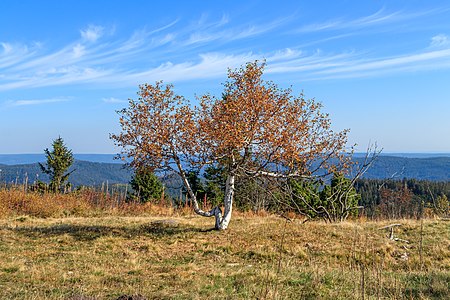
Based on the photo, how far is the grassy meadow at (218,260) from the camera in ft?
24.0

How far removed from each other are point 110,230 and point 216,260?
543cm

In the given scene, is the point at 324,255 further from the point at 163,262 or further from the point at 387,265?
the point at 163,262

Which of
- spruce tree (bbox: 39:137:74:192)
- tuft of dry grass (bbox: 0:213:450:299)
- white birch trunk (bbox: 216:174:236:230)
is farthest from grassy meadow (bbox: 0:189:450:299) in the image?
spruce tree (bbox: 39:137:74:192)

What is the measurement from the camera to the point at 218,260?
36.4 feet

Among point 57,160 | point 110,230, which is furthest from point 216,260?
point 57,160

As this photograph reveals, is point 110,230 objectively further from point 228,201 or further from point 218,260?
point 218,260

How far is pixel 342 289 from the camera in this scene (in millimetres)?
7367

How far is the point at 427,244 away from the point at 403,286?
21.8 feet

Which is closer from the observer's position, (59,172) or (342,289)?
(342,289)

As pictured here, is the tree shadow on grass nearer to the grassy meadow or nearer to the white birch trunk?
the grassy meadow

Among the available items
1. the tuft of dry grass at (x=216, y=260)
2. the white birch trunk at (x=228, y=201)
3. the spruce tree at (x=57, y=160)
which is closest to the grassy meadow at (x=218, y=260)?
the tuft of dry grass at (x=216, y=260)

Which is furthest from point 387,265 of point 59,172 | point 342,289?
point 59,172

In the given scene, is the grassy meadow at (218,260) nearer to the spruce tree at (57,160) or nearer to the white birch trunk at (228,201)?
the white birch trunk at (228,201)

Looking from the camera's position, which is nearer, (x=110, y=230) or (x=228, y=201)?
(x=228, y=201)
